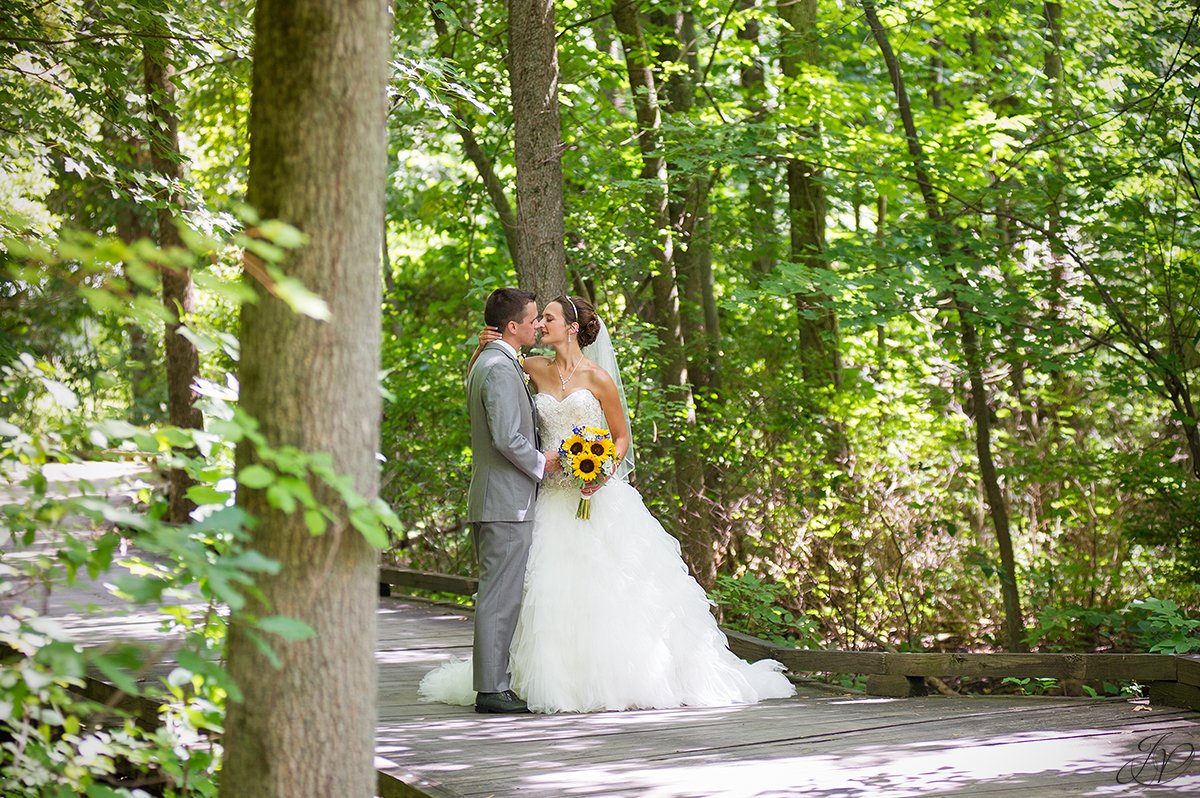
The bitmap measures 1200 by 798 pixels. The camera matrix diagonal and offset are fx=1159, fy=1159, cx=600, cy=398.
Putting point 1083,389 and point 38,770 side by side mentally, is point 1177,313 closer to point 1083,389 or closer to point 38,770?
point 1083,389

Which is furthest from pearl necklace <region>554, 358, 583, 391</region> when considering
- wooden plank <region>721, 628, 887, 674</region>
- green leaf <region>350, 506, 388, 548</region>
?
green leaf <region>350, 506, 388, 548</region>

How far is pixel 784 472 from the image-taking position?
1073 cm

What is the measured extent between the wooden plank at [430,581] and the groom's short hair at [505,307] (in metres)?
3.90

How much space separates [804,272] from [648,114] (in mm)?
3268

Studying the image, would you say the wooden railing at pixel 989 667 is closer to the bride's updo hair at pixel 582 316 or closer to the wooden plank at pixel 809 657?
the wooden plank at pixel 809 657

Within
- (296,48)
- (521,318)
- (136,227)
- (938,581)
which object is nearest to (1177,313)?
(938,581)

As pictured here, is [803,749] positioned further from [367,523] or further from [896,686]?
[367,523]

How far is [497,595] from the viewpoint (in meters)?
6.65

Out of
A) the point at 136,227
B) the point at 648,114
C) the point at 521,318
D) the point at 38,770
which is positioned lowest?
the point at 38,770

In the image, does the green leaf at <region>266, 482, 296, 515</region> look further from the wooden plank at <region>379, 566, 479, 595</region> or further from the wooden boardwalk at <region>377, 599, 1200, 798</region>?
the wooden plank at <region>379, 566, 479, 595</region>

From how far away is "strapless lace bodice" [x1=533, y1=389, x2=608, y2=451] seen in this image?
23.0ft

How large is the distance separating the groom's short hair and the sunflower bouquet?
768 mm

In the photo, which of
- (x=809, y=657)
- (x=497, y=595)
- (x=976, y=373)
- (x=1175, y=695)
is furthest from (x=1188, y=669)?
(x=976, y=373)

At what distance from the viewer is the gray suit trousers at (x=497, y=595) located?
257 inches
